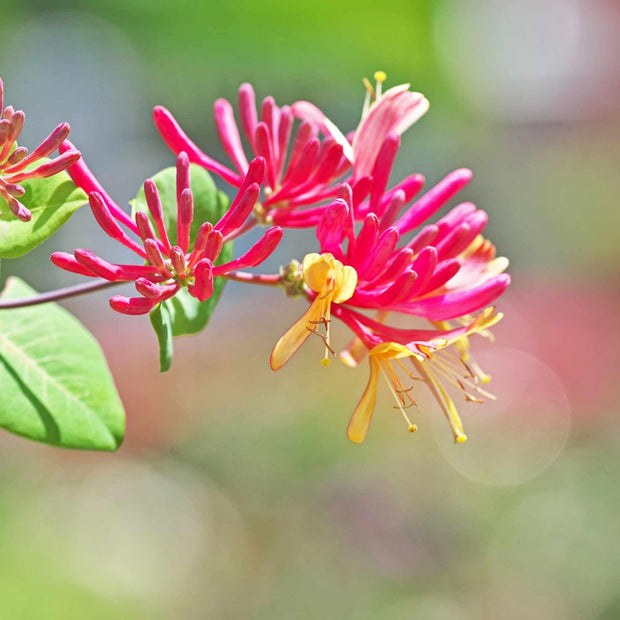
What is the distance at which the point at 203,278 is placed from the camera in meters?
0.49

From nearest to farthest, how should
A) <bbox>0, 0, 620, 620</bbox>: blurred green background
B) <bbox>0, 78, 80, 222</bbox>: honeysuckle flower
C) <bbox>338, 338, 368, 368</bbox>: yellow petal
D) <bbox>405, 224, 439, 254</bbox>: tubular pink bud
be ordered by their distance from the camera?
<bbox>0, 78, 80, 222</bbox>: honeysuckle flower, <bbox>405, 224, 439, 254</bbox>: tubular pink bud, <bbox>338, 338, 368, 368</bbox>: yellow petal, <bbox>0, 0, 620, 620</bbox>: blurred green background

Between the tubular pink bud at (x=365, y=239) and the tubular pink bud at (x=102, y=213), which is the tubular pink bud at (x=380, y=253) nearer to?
the tubular pink bud at (x=365, y=239)

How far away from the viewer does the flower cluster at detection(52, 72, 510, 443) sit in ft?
1.69

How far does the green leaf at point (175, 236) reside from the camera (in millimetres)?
560

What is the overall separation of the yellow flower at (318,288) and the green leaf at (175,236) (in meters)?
0.08

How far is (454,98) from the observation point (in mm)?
5020

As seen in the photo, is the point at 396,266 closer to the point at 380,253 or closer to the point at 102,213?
the point at 380,253

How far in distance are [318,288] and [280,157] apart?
16 centimetres

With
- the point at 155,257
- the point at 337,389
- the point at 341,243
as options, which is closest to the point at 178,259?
the point at 155,257

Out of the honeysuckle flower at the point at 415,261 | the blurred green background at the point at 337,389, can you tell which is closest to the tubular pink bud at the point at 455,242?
the honeysuckle flower at the point at 415,261

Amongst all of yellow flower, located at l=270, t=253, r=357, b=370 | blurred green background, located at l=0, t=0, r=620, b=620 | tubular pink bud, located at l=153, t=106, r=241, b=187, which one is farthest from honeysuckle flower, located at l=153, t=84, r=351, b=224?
blurred green background, located at l=0, t=0, r=620, b=620

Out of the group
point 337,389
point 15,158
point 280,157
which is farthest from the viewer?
point 337,389

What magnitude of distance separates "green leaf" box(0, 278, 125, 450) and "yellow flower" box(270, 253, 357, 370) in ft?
0.62

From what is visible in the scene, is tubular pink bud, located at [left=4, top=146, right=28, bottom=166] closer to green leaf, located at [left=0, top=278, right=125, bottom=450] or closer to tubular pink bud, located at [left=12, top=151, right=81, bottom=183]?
tubular pink bud, located at [left=12, top=151, right=81, bottom=183]
